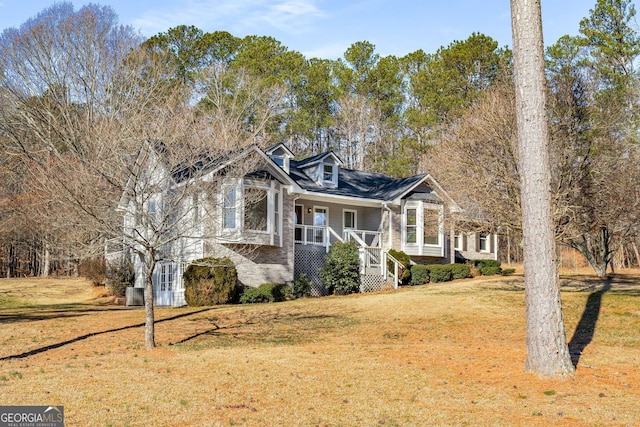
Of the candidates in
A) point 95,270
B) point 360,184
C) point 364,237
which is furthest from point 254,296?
point 95,270

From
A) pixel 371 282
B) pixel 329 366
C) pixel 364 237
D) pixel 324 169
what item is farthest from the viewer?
pixel 324 169

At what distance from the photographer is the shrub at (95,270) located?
31.2 m

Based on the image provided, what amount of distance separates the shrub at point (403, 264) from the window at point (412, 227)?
1633 mm

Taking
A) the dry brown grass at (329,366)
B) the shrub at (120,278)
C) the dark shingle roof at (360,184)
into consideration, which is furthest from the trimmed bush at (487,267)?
the shrub at (120,278)

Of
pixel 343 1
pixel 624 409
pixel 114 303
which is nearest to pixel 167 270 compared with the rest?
pixel 114 303

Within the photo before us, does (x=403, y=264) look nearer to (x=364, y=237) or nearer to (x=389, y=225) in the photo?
(x=364, y=237)

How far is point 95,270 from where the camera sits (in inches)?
1226

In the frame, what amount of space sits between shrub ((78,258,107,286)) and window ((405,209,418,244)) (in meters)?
Answer: 14.9

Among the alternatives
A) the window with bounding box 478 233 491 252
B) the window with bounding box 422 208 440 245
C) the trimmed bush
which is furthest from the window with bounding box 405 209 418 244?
the window with bounding box 478 233 491 252

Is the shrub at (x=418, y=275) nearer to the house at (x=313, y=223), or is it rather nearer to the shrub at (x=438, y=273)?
the shrub at (x=438, y=273)

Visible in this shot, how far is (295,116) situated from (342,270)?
1937 centimetres

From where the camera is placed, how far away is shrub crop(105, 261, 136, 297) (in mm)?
28469

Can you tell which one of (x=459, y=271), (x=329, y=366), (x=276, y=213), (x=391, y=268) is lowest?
(x=329, y=366)

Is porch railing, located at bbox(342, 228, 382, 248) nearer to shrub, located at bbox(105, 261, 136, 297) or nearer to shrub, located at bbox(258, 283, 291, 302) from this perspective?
shrub, located at bbox(258, 283, 291, 302)
